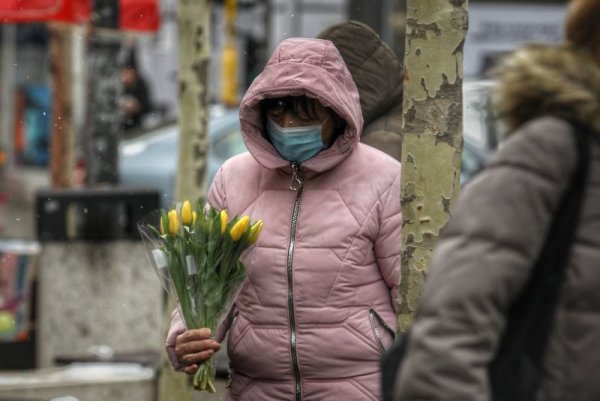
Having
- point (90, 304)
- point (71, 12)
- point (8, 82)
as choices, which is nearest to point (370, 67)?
point (90, 304)

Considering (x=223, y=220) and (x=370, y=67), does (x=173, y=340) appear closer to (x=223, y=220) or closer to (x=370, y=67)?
(x=223, y=220)

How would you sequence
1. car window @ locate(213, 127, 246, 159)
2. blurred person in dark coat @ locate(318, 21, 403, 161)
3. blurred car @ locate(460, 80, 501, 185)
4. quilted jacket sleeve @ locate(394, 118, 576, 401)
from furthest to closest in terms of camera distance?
1. car window @ locate(213, 127, 246, 159)
2. blurred car @ locate(460, 80, 501, 185)
3. blurred person in dark coat @ locate(318, 21, 403, 161)
4. quilted jacket sleeve @ locate(394, 118, 576, 401)

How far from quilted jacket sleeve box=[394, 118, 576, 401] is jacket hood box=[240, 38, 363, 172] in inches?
61.3

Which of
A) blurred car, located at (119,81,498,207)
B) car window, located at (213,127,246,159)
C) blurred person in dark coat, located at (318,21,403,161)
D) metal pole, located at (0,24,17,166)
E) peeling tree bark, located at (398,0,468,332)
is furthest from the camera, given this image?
metal pole, located at (0,24,17,166)

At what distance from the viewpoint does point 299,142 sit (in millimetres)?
4289

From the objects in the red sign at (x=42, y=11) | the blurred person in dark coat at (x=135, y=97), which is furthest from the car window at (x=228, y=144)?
the blurred person in dark coat at (x=135, y=97)

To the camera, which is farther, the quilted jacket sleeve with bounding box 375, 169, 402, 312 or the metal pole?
the metal pole

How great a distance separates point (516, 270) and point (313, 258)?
1.50 m

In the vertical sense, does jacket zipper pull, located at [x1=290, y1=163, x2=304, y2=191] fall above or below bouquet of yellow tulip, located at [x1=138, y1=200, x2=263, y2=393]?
above

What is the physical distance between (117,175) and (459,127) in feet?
22.0

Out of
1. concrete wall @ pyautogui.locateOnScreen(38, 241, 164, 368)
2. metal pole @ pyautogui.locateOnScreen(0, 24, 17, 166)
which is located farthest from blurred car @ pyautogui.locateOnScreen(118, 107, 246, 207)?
metal pole @ pyautogui.locateOnScreen(0, 24, 17, 166)

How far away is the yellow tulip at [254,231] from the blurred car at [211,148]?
7.03 meters

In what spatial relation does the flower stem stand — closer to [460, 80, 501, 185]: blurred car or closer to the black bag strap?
the black bag strap

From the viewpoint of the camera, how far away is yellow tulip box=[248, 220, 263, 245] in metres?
4.17
